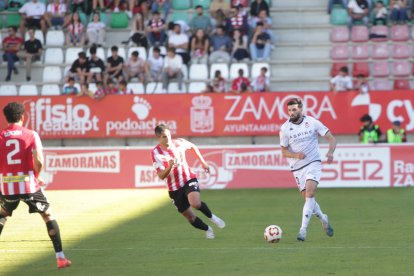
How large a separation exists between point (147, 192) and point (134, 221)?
284 inches

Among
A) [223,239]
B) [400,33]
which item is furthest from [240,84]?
[223,239]

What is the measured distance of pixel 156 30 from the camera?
3197 centimetres

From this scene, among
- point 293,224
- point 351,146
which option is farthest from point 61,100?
point 293,224

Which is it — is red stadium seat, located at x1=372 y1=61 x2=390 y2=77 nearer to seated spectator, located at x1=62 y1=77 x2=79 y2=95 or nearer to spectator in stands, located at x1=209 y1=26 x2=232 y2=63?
spectator in stands, located at x1=209 y1=26 x2=232 y2=63

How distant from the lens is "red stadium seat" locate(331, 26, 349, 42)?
1259 inches

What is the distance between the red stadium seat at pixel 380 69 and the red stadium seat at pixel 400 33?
1036 mm

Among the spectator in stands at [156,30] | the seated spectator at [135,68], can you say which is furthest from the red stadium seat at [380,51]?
the seated spectator at [135,68]

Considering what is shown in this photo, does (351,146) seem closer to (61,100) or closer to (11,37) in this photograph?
(61,100)

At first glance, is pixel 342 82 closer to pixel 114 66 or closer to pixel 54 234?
pixel 114 66

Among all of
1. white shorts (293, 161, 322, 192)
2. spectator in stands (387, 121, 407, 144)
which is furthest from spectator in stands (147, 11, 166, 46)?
white shorts (293, 161, 322, 192)

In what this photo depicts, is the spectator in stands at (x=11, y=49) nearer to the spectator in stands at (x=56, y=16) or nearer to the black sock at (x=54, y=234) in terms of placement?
the spectator in stands at (x=56, y=16)

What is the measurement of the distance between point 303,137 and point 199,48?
17161 millimetres

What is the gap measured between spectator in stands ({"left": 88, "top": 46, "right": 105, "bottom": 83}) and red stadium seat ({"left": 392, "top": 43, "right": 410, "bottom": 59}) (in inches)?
367

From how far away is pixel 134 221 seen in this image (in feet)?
61.1
